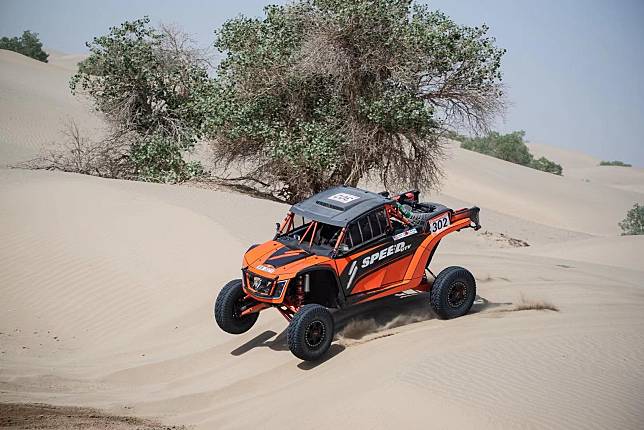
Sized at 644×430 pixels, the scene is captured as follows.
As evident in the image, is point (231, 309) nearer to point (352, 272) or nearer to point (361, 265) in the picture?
point (352, 272)

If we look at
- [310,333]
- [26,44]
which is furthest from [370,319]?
[26,44]

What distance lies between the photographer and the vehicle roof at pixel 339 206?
30.1 feet

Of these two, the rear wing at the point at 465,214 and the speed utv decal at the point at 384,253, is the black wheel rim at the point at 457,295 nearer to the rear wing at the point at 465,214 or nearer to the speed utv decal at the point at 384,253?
the speed utv decal at the point at 384,253

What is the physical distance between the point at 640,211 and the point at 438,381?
88.2 feet

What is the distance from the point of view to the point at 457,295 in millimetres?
9938

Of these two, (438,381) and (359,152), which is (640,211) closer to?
(359,152)

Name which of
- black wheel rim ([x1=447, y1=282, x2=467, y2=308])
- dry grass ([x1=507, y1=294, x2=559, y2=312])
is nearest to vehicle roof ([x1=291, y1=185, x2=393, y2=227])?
black wheel rim ([x1=447, y1=282, x2=467, y2=308])

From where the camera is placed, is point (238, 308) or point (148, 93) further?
point (148, 93)

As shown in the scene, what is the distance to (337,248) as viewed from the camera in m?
8.91

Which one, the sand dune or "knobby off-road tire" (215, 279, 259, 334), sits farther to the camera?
the sand dune

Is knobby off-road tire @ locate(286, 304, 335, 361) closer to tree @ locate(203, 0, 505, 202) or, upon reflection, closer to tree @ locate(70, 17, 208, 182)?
tree @ locate(203, 0, 505, 202)

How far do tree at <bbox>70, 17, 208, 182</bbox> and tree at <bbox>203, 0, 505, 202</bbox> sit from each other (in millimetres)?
1358

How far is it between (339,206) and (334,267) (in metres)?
0.98

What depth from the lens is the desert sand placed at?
7215mm
